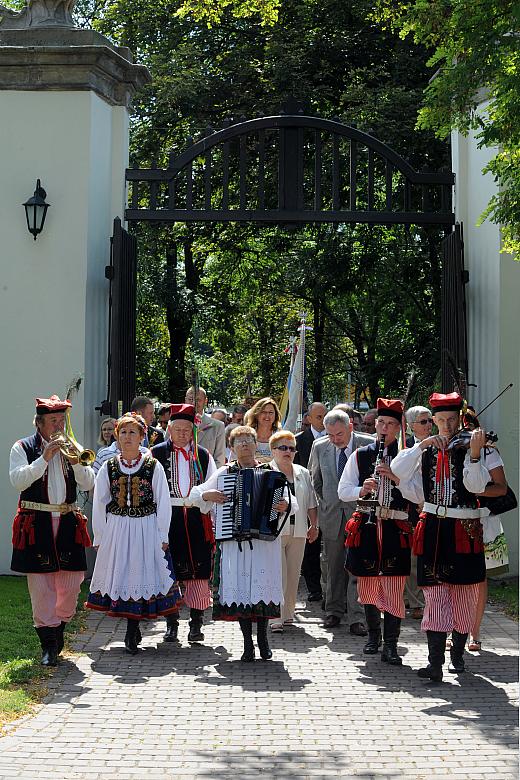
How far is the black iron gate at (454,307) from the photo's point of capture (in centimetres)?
1294

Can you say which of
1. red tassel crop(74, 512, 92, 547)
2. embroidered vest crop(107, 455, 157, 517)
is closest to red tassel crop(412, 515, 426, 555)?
embroidered vest crop(107, 455, 157, 517)

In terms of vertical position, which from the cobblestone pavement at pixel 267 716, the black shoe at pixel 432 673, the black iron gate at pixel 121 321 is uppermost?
the black iron gate at pixel 121 321

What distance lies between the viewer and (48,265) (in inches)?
515

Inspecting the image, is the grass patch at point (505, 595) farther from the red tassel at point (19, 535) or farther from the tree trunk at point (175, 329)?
the tree trunk at point (175, 329)

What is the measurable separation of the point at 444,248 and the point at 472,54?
5.57 meters

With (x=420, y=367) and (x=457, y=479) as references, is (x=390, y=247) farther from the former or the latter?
(x=457, y=479)

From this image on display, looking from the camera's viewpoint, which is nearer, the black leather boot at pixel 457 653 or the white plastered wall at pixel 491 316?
the black leather boot at pixel 457 653

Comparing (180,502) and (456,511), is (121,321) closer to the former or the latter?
(180,502)

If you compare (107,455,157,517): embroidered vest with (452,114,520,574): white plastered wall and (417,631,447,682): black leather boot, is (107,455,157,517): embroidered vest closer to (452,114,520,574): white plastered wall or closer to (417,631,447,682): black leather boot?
(417,631,447,682): black leather boot

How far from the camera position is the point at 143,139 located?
22.1 meters

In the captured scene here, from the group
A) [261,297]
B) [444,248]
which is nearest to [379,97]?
[444,248]

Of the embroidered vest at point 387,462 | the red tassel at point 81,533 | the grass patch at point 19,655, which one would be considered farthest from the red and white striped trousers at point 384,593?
the grass patch at point 19,655

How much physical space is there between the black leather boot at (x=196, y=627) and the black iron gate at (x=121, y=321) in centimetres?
349

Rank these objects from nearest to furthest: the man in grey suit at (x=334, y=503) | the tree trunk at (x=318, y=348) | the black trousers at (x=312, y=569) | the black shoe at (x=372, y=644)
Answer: the black shoe at (x=372, y=644) < the man in grey suit at (x=334, y=503) < the black trousers at (x=312, y=569) < the tree trunk at (x=318, y=348)
